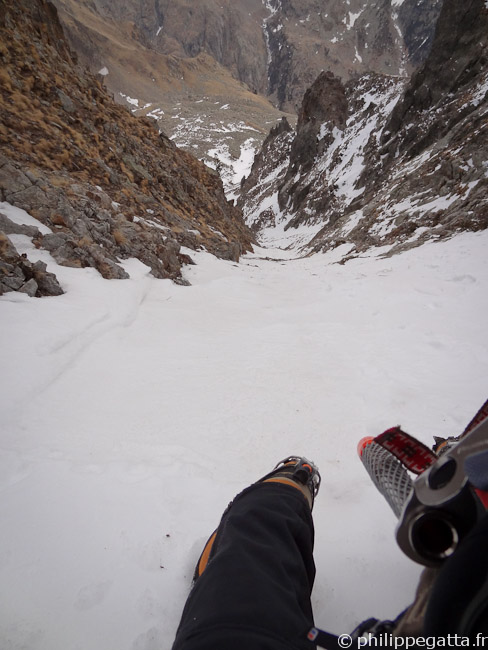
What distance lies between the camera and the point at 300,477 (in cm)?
189

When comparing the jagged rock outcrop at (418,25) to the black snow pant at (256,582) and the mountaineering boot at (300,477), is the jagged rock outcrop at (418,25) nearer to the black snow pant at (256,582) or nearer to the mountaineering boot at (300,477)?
the mountaineering boot at (300,477)

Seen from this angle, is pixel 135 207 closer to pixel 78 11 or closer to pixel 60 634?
pixel 60 634

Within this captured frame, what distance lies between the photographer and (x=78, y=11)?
4099 inches

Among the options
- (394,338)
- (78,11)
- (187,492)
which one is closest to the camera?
(187,492)

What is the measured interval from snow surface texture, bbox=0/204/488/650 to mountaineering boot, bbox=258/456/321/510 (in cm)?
30

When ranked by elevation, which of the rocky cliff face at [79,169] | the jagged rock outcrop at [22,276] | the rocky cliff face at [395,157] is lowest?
the jagged rock outcrop at [22,276]

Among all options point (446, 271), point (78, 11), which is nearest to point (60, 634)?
point (446, 271)

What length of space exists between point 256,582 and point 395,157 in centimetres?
3449

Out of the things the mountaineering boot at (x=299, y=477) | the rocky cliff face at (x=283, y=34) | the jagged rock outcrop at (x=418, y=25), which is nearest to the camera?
the mountaineering boot at (x=299, y=477)

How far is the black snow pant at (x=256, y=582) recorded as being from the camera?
0.94 meters

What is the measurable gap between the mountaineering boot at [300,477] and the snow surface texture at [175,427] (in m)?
0.30

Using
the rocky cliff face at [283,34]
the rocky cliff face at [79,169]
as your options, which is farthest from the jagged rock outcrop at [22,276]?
the rocky cliff face at [283,34]

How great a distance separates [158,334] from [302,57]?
17638 cm

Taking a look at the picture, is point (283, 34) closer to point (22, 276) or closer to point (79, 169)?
point (79, 169)
